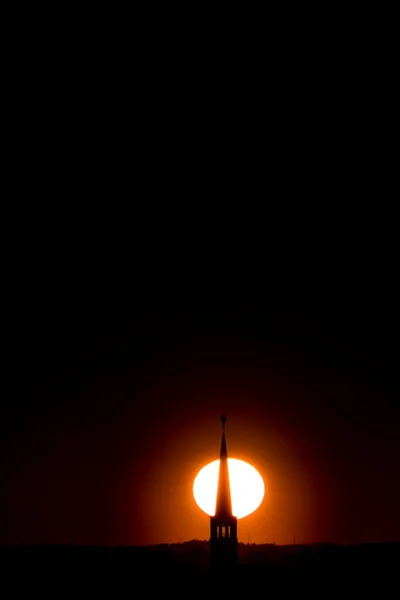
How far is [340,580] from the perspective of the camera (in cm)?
7200

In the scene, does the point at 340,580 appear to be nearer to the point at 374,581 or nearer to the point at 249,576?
the point at 374,581

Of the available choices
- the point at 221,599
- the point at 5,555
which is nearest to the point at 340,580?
the point at 221,599

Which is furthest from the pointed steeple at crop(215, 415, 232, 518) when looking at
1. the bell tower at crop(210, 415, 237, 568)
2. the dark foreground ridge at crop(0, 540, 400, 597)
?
the dark foreground ridge at crop(0, 540, 400, 597)

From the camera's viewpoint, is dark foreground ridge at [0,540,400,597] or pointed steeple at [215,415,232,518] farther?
dark foreground ridge at [0,540,400,597]

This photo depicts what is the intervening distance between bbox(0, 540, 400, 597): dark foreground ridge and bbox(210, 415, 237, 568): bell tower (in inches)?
142

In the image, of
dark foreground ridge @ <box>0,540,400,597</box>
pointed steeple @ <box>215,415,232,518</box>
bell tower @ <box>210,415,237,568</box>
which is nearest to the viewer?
bell tower @ <box>210,415,237,568</box>

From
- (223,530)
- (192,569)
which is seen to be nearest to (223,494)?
A: (223,530)

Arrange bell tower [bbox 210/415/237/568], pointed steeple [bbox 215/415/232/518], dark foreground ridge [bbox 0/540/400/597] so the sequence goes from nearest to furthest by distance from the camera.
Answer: bell tower [bbox 210/415/237/568]
pointed steeple [bbox 215/415/232/518]
dark foreground ridge [bbox 0/540/400/597]

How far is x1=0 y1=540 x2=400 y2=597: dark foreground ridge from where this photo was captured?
227 ft

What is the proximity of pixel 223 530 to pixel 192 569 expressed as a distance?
15.1m

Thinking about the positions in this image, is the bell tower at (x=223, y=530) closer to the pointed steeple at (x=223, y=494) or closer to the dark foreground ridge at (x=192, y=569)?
the pointed steeple at (x=223, y=494)

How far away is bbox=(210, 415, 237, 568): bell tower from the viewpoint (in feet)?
192

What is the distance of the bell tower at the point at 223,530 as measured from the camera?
5844cm

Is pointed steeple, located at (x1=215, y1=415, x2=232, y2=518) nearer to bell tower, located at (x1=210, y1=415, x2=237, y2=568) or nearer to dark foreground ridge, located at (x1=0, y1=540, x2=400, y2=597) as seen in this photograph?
bell tower, located at (x1=210, y1=415, x2=237, y2=568)
